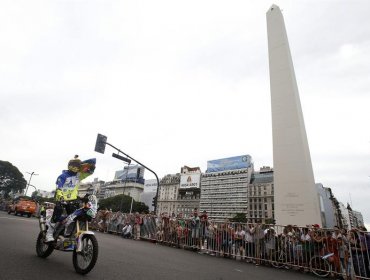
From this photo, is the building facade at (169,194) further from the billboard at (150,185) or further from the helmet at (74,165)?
the helmet at (74,165)

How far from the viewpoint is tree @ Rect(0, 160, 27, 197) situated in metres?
71.9

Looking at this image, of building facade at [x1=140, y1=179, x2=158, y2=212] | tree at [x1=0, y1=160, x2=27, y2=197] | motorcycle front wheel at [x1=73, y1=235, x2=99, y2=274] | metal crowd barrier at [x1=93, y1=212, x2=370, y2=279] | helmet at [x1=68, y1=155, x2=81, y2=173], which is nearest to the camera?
motorcycle front wheel at [x1=73, y1=235, x2=99, y2=274]

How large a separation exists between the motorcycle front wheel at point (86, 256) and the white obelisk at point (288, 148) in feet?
41.4

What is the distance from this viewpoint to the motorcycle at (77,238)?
398cm

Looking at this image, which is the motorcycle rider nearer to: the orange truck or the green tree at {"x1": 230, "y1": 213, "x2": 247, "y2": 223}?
the orange truck

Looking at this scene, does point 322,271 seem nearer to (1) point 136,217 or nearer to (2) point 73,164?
(2) point 73,164

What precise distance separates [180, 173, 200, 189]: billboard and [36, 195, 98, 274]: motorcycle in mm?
99041

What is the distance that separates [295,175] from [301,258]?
24.8 ft

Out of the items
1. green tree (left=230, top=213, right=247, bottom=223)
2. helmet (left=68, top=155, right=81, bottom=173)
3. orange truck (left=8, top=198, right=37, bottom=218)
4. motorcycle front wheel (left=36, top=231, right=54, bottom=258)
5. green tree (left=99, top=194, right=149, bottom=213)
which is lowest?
motorcycle front wheel (left=36, top=231, right=54, bottom=258)

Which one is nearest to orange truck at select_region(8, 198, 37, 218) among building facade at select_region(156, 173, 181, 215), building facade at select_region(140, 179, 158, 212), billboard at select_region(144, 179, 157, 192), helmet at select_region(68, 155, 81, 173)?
helmet at select_region(68, 155, 81, 173)

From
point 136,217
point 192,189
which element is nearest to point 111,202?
point 192,189

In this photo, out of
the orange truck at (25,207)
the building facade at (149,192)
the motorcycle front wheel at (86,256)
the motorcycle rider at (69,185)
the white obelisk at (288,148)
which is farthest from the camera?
the building facade at (149,192)

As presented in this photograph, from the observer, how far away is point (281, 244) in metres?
8.97

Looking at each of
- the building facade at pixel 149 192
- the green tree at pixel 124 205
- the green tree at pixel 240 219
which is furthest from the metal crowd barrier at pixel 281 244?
the building facade at pixel 149 192
